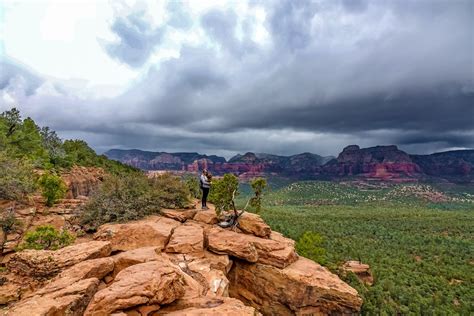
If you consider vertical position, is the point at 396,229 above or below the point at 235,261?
below

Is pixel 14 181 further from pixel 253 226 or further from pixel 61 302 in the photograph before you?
pixel 253 226

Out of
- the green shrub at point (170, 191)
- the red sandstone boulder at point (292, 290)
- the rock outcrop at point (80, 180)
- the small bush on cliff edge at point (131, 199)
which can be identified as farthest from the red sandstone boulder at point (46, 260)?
the rock outcrop at point (80, 180)

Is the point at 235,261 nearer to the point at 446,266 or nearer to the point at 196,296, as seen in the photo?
the point at 196,296

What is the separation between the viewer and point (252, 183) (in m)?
20.2

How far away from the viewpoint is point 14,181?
1695cm

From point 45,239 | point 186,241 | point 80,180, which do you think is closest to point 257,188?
point 186,241

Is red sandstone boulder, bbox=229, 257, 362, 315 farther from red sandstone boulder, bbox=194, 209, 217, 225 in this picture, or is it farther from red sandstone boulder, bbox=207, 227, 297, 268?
red sandstone boulder, bbox=194, 209, 217, 225

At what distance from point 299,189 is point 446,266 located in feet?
462

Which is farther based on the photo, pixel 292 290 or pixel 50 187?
pixel 50 187

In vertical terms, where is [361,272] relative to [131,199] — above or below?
below

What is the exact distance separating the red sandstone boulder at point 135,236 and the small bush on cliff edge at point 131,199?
6.61 feet

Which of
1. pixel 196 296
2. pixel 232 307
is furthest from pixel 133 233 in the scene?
pixel 232 307

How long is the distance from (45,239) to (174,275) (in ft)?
25.4

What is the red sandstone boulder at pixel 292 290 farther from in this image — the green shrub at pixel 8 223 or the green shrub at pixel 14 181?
the green shrub at pixel 14 181
